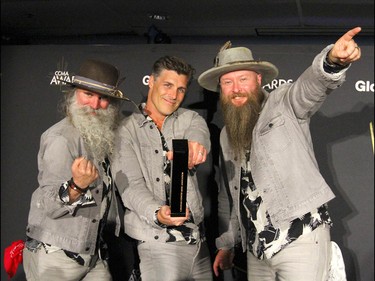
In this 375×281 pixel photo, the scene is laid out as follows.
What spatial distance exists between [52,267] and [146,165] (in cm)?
62

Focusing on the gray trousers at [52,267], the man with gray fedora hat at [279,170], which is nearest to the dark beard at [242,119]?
the man with gray fedora hat at [279,170]

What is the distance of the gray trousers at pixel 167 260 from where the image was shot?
2.61 m

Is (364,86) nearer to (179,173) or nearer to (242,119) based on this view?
(242,119)

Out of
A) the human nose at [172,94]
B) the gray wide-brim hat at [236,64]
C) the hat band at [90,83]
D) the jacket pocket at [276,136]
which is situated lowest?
the jacket pocket at [276,136]

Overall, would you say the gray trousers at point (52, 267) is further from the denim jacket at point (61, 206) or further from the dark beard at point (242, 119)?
the dark beard at point (242, 119)

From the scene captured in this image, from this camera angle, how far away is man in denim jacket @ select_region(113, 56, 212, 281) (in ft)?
8.61

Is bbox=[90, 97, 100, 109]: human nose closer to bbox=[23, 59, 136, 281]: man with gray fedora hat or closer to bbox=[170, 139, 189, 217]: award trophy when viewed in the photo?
bbox=[23, 59, 136, 281]: man with gray fedora hat

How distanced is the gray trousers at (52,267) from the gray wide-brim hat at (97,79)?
76cm

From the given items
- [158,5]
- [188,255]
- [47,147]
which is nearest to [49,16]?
[158,5]

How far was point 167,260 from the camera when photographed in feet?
8.57

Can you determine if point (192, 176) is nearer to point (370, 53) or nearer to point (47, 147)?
point (47, 147)

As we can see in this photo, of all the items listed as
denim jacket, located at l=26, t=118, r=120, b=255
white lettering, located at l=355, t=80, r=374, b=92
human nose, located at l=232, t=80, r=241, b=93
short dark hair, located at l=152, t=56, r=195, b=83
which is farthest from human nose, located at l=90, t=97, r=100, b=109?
white lettering, located at l=355, t=80, r=374, b=92

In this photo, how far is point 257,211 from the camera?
254cm

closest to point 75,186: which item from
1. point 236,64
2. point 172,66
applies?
point 172,66
